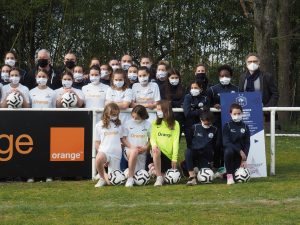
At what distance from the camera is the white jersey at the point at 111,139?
34.7 ft

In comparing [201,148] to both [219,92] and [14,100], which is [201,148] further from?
[14,100]

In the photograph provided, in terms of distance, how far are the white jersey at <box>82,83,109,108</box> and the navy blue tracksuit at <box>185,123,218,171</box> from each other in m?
1.65

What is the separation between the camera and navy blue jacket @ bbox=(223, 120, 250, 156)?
35.0ft

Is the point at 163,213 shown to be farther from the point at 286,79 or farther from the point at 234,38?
the point at 234,38

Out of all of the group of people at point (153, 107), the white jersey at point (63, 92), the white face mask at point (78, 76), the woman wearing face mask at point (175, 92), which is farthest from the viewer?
the white face mask at point (78, 76)

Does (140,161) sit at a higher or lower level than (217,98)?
lower

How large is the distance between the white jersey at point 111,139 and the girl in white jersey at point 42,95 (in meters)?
1.07

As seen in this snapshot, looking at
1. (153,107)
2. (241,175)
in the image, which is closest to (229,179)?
(241,175)

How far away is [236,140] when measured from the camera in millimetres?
10672

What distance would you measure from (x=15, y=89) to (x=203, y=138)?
124 inches

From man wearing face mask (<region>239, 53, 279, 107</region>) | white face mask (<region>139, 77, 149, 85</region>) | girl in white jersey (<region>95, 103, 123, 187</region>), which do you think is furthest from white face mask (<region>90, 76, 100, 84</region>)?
man wearing face mask (<region>239, 53, 279, 107</region>)

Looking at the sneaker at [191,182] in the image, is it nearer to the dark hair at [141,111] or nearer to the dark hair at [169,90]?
the dark hair at [141,111]

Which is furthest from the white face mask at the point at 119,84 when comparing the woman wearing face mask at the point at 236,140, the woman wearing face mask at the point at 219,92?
the woman wearing face mask at the point at 236,140

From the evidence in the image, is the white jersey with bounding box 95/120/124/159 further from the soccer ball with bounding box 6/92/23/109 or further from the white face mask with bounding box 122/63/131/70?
the white face mask with bounding box 122/63/131/70
